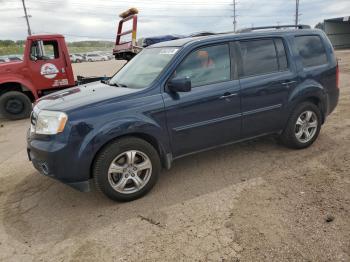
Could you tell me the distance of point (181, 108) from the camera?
3857 mm

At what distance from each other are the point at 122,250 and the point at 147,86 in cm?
184

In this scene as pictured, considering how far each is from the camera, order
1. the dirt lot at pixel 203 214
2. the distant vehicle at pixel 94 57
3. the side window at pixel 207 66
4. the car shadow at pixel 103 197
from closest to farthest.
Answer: the dirt lot at pixel 203 214 < the car shadow at pixel 103 197 < the side window at pixel 207 66 < the distant vehicle at pixel 94 57

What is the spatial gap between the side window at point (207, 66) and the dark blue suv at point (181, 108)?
0.01m

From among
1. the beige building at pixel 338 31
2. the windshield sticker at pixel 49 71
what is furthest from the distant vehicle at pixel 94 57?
the windshield sticker at pixel 49 71

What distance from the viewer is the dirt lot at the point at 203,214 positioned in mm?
2818

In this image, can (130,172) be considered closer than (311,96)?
Yes

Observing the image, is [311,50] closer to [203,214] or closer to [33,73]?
[203,214]

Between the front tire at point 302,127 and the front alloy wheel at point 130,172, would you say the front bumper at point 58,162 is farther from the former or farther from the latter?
the front tire at point 302,127

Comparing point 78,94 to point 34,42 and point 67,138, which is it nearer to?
point 67,138

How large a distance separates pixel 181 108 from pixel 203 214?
125 centimetres

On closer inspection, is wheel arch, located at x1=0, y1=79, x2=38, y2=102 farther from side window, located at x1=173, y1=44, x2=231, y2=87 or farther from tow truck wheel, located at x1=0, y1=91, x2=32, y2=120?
side window, located at x1=173, y1=44, x2=231, y2=87

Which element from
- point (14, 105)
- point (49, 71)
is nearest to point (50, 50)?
point (49, 71)

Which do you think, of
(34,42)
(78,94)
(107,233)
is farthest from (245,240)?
(34,42)

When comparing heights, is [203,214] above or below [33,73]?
below
